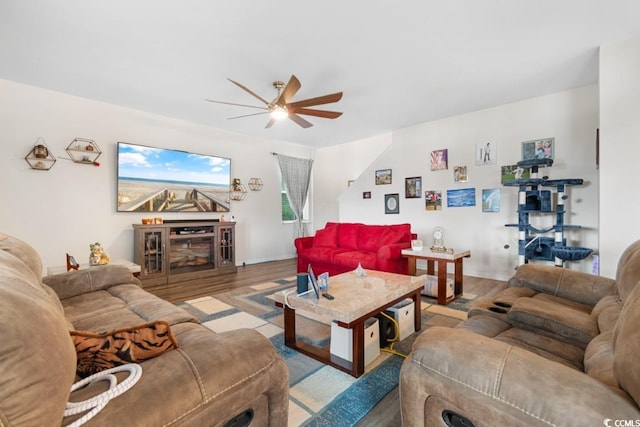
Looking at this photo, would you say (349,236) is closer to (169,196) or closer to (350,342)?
(350,342)

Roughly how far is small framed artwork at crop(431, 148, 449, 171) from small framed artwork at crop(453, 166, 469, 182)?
0.60 feet

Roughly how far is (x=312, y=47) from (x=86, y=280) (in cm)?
286

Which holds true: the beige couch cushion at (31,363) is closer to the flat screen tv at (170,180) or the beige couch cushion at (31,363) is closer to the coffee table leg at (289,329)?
the coffee table leg at (289,329)

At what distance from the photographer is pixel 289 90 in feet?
9.44

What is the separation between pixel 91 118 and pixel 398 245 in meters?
4.73

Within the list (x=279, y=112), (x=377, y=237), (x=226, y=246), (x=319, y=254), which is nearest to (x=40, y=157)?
(x=226, y=246)

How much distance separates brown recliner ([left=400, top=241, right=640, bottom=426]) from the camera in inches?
28.0

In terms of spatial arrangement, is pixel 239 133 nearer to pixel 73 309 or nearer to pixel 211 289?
pixel 211 289

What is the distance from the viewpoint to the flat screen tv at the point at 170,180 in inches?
171

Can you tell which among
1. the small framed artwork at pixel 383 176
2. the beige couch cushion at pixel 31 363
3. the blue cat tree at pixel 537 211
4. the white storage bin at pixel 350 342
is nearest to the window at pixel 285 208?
the small framed artwork at pixel 383 176

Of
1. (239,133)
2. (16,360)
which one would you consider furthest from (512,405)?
(239,133)

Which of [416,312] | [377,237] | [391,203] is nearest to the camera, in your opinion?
[416,312]

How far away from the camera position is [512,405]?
780 millimetres

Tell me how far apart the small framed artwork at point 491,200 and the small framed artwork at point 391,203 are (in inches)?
59.1
